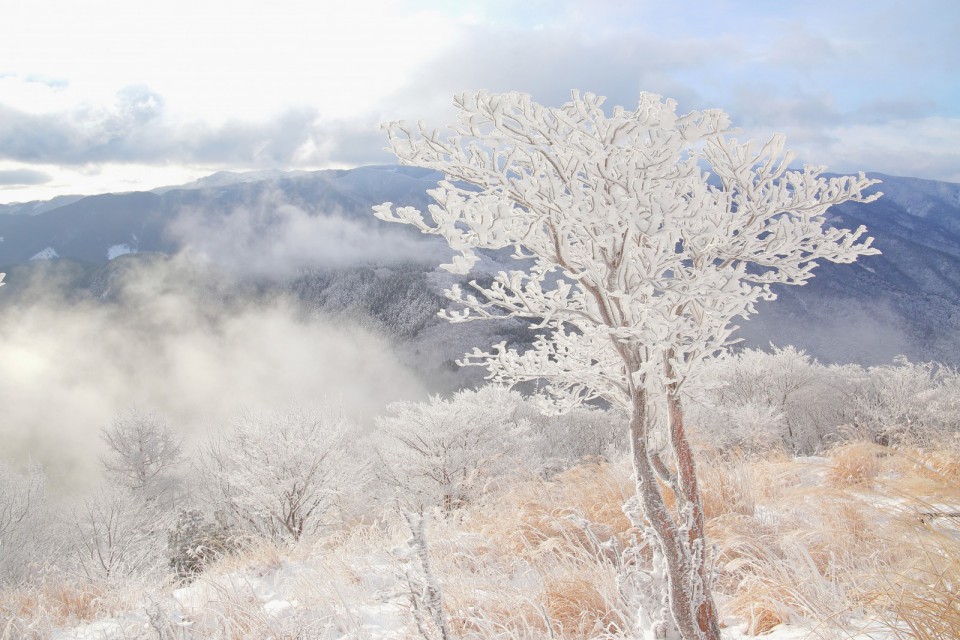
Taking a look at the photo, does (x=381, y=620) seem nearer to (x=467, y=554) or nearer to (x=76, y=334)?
(x=467, y=554)

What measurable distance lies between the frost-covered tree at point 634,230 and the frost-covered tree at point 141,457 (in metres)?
41.1

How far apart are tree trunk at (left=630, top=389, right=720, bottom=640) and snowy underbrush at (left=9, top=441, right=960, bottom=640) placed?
31 centimetres

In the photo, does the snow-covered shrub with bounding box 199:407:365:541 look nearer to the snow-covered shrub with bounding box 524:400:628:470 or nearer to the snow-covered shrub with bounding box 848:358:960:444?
the snow-covered shrub with bounding box 524:400:628:470

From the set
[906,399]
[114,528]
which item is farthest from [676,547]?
[906,399]

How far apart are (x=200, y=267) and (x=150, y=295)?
21745 mm

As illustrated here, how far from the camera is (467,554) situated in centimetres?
398

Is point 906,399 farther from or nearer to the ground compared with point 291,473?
nearer to the ground

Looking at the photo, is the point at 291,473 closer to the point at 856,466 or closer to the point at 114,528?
the point at 114,528

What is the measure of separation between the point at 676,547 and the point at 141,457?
4361cm

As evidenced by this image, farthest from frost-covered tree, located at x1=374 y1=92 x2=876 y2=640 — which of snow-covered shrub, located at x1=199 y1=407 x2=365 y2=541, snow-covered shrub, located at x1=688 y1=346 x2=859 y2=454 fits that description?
snow-covered shrub, located at x1=688 y1=346 x2=859 y2=454

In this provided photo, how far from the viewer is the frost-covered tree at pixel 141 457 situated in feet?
113

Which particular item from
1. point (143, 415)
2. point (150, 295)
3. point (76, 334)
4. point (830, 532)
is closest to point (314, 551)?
point (830, 532)

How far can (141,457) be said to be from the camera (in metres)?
35.1

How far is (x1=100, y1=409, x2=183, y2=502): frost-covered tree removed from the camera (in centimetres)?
3438
